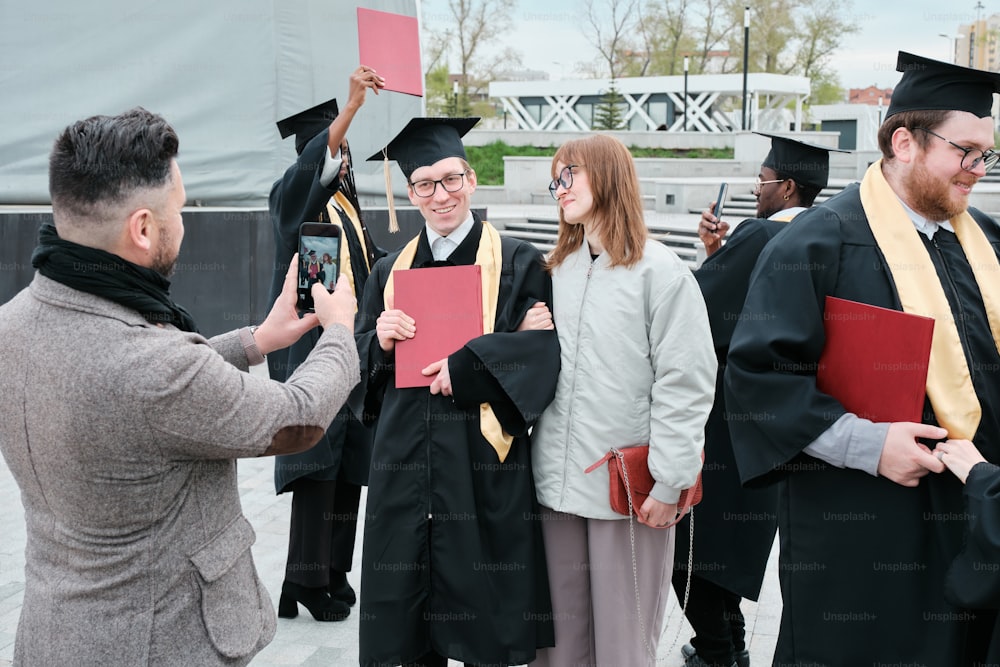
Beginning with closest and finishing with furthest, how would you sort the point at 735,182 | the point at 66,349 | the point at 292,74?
the point at 66,349 < the point at 292,74 < the point at 735,182

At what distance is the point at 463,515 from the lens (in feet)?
10.5

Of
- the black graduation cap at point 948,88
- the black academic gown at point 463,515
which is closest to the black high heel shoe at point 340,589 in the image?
the black academic gown at point 463,515

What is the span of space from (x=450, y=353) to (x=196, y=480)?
131 cm

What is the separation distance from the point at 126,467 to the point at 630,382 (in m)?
1.71

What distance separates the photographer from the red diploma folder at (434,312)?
3195mm

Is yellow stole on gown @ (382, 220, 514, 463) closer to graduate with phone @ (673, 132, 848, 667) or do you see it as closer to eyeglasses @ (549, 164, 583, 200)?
eyeglasses @ (549, 164, 583, 200)

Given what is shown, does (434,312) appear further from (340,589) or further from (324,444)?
(340,589)

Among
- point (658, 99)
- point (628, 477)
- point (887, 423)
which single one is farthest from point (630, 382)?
point (658, 99)

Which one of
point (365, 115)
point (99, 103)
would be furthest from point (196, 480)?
point (365, 115)

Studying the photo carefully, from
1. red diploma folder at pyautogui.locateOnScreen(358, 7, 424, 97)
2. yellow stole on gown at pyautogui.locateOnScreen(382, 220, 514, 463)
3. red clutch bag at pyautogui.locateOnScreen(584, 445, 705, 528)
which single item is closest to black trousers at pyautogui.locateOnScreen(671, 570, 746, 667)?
red clutch bag at pyautogui.locateOnScreen(584, 445, 705, 528)

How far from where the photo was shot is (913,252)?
2668 mm

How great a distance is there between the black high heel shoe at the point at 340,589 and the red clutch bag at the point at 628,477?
6.69 feet

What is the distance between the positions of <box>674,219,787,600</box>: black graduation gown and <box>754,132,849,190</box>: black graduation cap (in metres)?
0.50

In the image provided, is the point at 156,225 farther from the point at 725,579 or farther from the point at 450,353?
the point at 725,579
